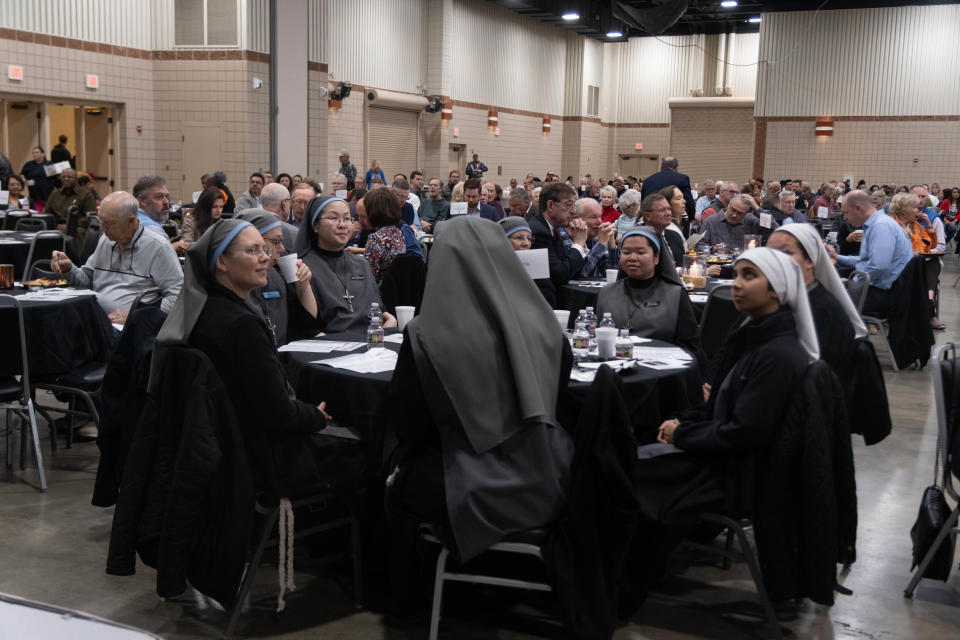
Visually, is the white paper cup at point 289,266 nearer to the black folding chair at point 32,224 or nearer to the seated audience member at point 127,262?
the seated audience member at point 127,262

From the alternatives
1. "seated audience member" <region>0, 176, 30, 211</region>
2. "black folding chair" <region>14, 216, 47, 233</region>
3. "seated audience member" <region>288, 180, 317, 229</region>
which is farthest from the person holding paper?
"seated audience member" <region>288, 180, 317, 229</region>

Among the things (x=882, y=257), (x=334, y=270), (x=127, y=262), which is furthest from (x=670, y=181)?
(x=127, y=262)

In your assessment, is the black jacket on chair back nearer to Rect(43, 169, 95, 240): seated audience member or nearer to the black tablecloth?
the black tablecloth

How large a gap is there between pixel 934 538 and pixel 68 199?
1029cm

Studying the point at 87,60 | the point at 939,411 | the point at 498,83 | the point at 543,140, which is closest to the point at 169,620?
the point at 939,411

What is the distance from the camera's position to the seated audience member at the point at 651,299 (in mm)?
4242

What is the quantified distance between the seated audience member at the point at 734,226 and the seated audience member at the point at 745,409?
563 centimetres

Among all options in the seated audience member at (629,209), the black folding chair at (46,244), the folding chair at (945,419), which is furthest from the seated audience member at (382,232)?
the black folding chair at (46,244)

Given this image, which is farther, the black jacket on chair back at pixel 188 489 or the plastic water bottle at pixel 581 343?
the plastic water bottle at pixel 581 343

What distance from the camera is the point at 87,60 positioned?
1351cm

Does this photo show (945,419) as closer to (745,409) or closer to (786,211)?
(745,409)

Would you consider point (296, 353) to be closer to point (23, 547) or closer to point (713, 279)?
point (23, 547)

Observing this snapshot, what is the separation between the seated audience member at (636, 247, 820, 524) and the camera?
2.86 meters

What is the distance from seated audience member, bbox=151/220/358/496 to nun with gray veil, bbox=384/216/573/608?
0.40m
